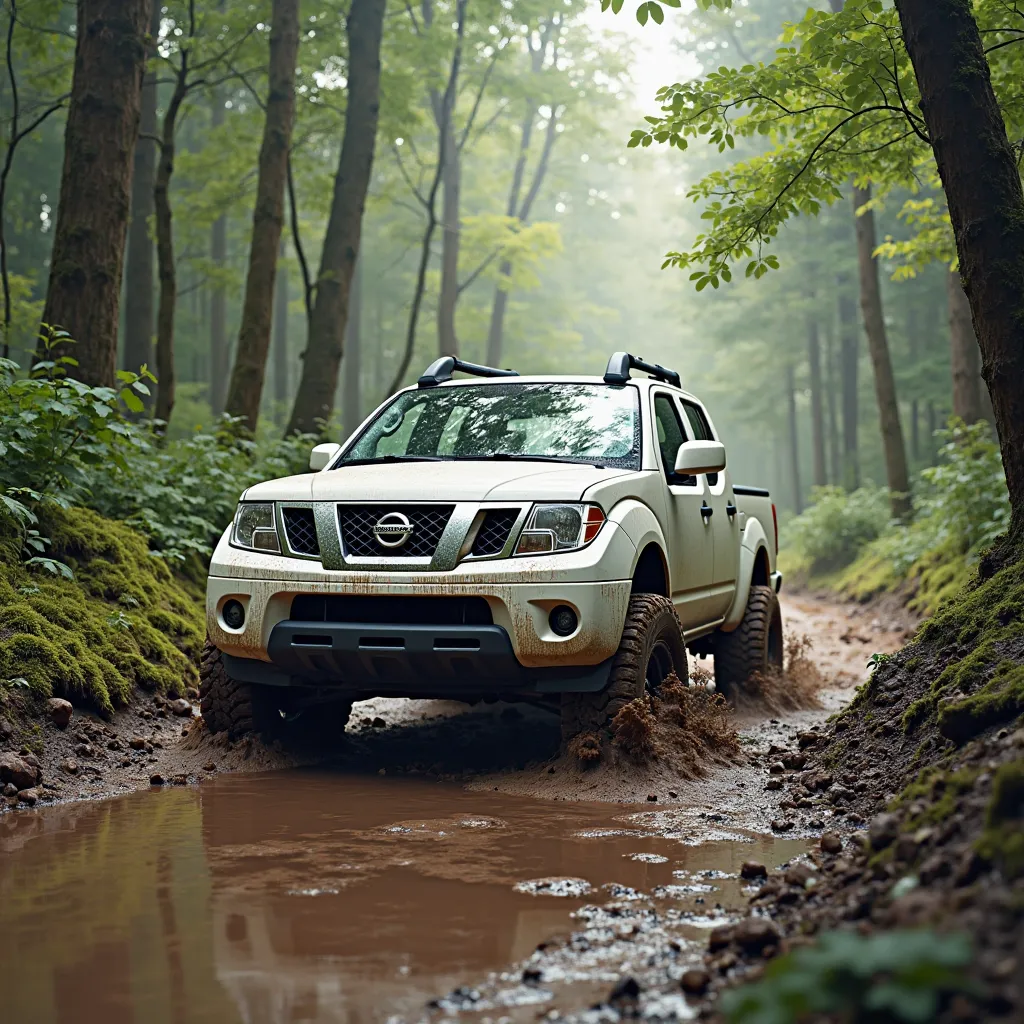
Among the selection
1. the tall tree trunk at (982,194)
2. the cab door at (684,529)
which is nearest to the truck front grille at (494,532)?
the cab door at (684,529)

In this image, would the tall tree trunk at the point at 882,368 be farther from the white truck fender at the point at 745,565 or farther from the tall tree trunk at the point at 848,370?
the white truck fender at the point at 745,565

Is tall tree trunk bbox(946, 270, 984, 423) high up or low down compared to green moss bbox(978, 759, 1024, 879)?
up

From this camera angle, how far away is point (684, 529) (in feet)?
21.9

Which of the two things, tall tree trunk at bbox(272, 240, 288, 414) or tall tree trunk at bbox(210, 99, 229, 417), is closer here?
tall tree trunk at bbox(210, 99, 229, 417)

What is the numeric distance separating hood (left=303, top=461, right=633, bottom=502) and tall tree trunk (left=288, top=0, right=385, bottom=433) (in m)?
7.76

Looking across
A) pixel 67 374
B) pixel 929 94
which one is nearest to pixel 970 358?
A: pixel 929 94

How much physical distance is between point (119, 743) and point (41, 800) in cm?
92

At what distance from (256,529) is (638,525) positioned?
190cm

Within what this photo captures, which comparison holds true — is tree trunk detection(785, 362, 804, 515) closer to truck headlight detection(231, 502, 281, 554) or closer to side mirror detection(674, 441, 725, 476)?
side mirror detection(674, 441, 725, 476)

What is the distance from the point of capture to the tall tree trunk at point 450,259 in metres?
26.1

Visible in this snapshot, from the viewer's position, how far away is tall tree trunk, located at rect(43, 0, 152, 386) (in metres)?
9.05

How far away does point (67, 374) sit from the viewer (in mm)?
9000

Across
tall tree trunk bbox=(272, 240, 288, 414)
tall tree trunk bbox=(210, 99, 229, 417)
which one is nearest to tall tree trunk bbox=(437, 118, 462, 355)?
tall tree trunk bbox=(210, 99, 229, 417)

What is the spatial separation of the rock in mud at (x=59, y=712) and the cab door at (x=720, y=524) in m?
3.81
